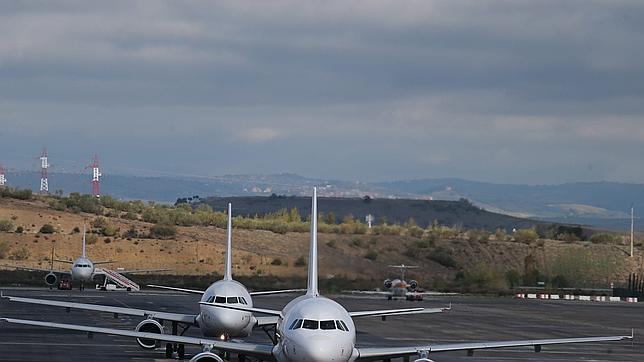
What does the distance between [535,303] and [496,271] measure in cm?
2447

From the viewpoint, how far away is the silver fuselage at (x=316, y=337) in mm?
36750

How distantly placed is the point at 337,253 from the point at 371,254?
932 centimetres

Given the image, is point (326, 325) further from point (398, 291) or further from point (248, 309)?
point (398, 291)

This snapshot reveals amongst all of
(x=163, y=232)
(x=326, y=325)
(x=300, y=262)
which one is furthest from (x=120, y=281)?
(x=326, y=325)

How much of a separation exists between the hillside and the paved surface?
1257cm

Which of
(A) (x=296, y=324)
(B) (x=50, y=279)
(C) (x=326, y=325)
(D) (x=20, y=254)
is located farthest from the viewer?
(D) (x=20, y=254)

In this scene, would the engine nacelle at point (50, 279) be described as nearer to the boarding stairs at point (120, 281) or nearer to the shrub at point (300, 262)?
the boarding stairs at point (120, 281)

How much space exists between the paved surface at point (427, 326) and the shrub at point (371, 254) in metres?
9.37

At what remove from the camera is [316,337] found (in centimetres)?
3694

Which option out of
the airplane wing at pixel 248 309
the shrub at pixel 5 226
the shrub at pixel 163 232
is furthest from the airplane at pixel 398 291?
the shrub at pixel 5 226

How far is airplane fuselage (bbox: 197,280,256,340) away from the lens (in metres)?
50.4

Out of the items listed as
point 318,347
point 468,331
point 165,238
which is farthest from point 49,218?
point 318,347

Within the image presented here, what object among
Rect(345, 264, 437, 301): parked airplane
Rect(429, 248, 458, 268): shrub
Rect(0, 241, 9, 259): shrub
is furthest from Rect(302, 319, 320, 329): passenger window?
Rect(0, 241, 9, 259): shrub

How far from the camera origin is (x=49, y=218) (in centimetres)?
18162
